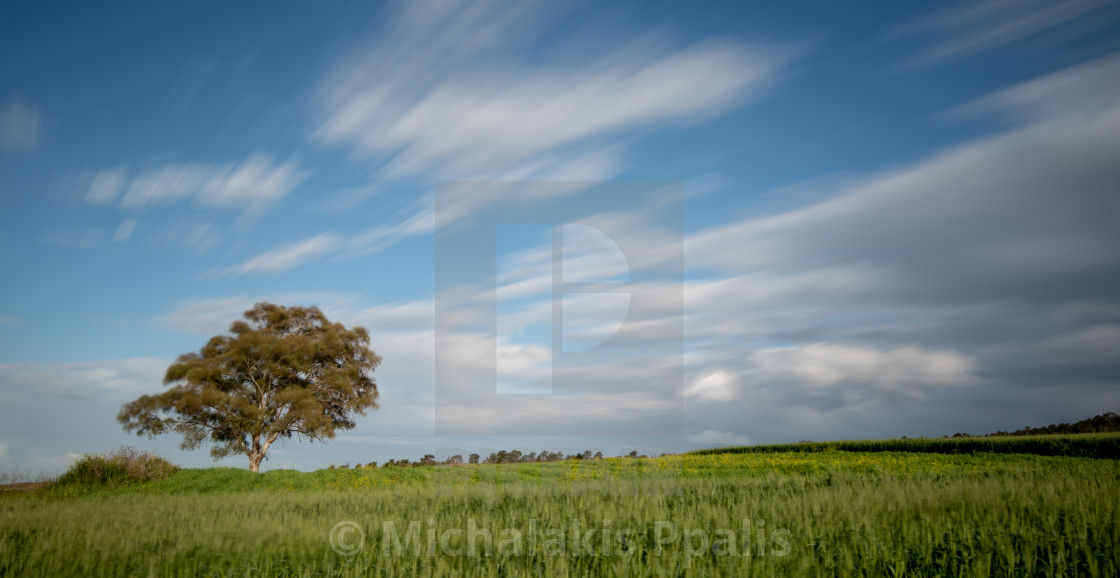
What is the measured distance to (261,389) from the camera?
109 ft

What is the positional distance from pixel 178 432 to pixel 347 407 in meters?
8.35

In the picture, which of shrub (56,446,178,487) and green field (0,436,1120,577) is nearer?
green field (0,436,1120,577)

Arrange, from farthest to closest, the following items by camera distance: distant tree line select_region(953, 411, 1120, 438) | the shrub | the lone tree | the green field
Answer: distant tree line select_region(953, 411, 1120, 438)
the lone tree
the shrub
the green field

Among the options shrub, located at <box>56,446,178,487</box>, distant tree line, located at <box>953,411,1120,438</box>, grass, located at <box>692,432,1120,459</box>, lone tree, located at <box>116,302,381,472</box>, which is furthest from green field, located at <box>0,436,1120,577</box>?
distant tree line, located at <box>953,411,1120,438</box>

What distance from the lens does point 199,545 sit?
8648mm

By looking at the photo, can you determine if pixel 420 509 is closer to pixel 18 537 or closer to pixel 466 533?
pixel 466 533

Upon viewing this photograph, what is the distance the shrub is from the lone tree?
6.94 m

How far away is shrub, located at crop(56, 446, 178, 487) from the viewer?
22672mm

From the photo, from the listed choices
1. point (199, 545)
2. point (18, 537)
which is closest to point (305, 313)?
point (18, 537)

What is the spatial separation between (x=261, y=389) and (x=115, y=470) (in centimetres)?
1005

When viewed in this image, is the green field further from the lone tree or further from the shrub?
the lone tree

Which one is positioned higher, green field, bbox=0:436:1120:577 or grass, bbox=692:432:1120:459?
green field, bbox=0:436:1120:577

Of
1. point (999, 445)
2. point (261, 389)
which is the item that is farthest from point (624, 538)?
point (999, 445)

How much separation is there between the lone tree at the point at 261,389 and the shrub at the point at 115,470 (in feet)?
22.8
